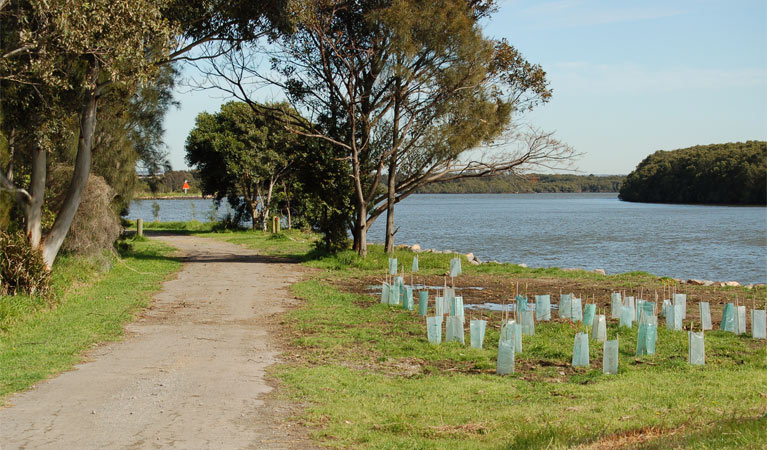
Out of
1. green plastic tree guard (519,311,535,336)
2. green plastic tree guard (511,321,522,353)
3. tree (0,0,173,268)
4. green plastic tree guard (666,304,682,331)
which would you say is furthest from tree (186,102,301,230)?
green plastic tree guard (511,321,522,353)

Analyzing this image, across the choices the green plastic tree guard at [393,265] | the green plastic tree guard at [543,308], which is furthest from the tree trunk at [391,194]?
the green plastic tree guard at [543,308]

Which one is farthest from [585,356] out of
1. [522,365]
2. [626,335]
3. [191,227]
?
[191,227]

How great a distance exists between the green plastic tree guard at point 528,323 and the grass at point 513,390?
0.29m

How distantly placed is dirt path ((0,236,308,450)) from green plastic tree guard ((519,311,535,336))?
391 cm

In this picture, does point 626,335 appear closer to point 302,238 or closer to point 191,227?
point 302,238

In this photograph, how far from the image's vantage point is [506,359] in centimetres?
910

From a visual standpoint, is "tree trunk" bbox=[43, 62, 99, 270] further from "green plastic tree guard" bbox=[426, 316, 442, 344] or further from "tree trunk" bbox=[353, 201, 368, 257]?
"tree trunk" bbox=[353, 201, 368, 257]

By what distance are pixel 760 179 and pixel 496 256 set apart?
6308 cm

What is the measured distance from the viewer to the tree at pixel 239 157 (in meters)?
39.4

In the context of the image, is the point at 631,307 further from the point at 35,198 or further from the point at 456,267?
the point at 35,198

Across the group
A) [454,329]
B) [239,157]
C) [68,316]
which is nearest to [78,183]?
[68,316]

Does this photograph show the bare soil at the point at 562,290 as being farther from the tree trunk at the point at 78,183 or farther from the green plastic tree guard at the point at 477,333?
the tree trunk at the point at 78,183

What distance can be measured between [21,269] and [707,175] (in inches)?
3815

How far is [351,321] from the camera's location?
13.0 metres
